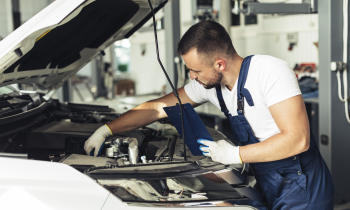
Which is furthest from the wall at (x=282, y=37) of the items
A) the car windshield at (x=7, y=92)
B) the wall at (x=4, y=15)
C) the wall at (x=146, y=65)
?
the wall at (x=4, y=15)

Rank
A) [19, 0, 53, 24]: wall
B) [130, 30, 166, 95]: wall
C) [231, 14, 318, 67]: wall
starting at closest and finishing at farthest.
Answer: [231, 14, 318, 67]: wall
[19, 0, 53, 24]: wall
[130, 30, 166, 95]: wall

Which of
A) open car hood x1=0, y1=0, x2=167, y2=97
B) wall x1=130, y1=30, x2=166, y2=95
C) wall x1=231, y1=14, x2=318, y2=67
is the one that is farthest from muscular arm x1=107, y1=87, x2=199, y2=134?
wall x1=130, y1=30, x2=166, y2=95

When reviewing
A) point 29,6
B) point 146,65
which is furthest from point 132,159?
point 146,65

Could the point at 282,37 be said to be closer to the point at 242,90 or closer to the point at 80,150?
the point at 242,90

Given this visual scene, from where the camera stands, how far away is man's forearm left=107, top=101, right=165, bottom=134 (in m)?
1.67

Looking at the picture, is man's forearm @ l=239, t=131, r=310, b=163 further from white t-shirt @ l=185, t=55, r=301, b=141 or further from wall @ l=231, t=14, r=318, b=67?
wall @ l=231, t=14, r=318, b=67

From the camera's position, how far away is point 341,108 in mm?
2385

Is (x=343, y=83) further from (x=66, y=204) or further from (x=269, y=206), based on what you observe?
(x=66, y=204)

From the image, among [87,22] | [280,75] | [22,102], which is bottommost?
[22,102]

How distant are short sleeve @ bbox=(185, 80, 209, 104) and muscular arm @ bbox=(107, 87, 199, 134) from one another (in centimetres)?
3

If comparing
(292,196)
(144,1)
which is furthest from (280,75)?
(144,1)

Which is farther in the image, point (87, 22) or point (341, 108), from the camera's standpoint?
point (341, 108)

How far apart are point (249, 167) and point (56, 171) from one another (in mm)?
852

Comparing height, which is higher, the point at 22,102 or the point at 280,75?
the point at 280,75
